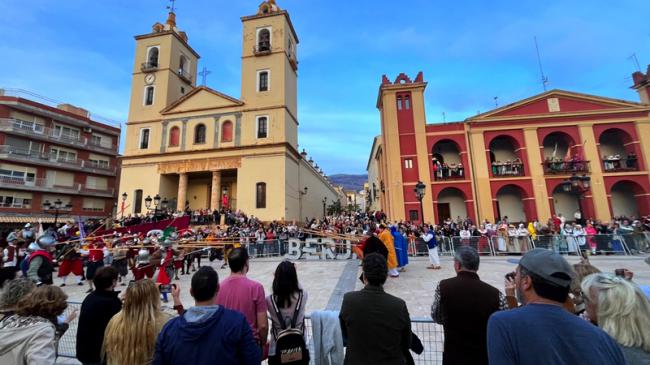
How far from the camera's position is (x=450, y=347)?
248 centimetres

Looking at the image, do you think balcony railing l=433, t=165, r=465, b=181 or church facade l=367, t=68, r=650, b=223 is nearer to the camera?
church facade l=367, t=68, r=650, b=223

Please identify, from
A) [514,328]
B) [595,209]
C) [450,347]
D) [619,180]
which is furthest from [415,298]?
[619,180]

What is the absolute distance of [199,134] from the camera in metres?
29.1

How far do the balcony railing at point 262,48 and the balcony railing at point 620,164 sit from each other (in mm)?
30975

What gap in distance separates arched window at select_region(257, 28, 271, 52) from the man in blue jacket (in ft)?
102

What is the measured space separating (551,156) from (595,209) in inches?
197

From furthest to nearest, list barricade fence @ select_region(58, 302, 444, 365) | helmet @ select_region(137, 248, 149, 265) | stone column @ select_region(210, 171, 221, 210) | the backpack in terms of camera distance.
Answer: stone column @ select_region(210, 171, 221, 210), helmet @ select_region(137, 248, 149, 265), barricade fence @ select_region(58, 302, 444, 365), the backpack

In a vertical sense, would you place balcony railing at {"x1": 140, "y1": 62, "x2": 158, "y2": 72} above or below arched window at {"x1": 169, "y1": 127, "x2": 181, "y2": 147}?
above

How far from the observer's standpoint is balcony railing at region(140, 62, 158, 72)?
3103 centimetres

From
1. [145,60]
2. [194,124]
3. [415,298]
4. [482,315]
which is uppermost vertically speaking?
[145,60]

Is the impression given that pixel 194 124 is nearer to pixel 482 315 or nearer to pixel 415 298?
pixel 415 298

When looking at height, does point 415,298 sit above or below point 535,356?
below

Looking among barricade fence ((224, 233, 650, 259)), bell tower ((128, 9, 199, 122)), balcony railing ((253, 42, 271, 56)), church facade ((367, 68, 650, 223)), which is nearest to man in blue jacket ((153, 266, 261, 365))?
barricade fence ((224, 233, 650, 259))

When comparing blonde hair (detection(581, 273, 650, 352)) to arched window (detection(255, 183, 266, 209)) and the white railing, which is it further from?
the white railing
